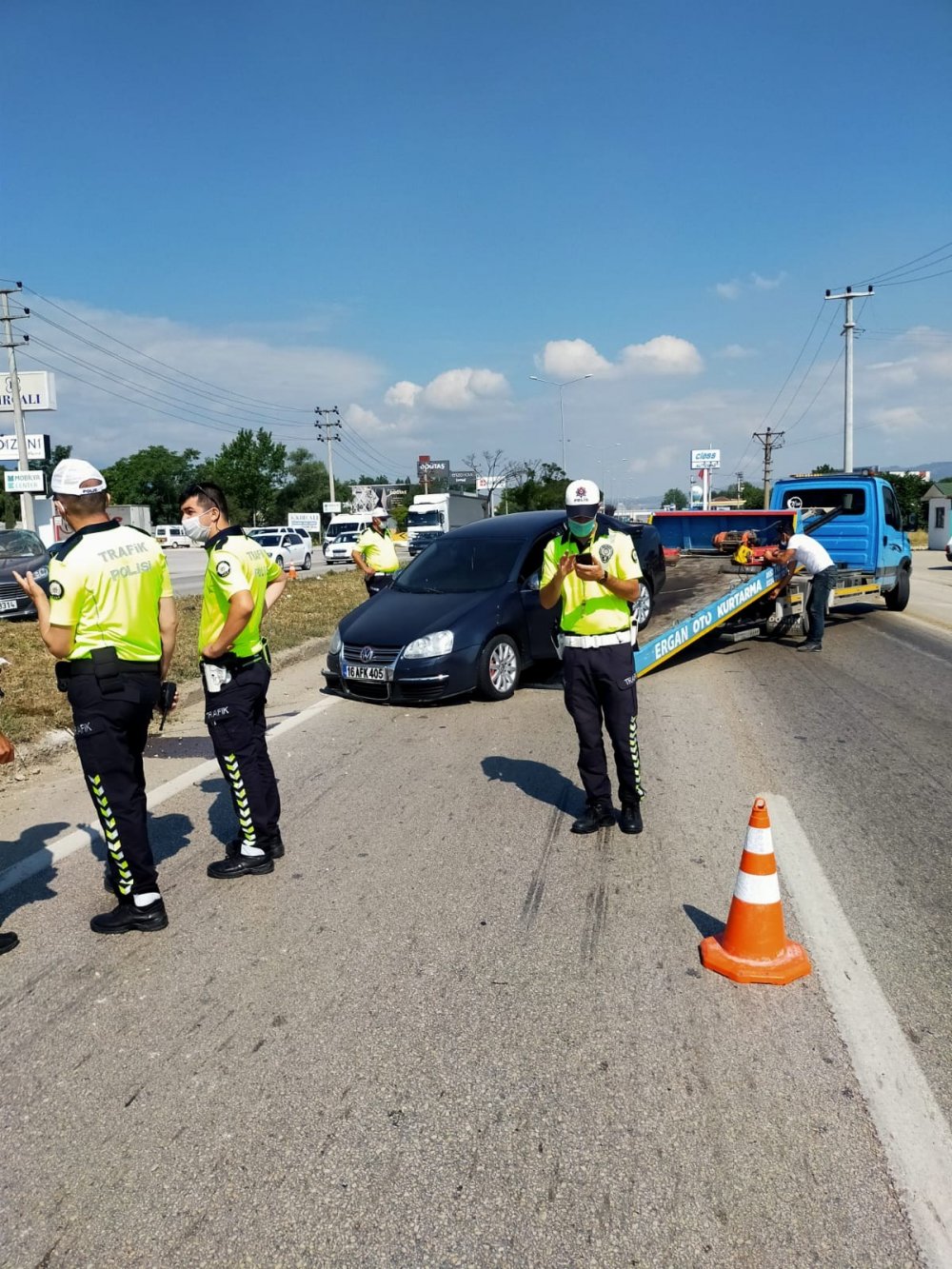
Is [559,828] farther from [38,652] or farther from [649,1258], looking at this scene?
[38,652]

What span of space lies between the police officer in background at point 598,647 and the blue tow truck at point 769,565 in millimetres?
3580

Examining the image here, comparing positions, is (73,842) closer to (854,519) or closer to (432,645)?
(432,645)

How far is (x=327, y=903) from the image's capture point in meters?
4.37

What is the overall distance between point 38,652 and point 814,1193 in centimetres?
1165

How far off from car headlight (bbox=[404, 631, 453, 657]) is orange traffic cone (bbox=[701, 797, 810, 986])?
504 cm

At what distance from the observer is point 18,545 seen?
17.4 m

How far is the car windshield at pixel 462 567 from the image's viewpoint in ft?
31.2

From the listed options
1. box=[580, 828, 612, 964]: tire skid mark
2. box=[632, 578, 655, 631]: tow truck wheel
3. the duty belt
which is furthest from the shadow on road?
box=[632, 578, 655, 631]: tow truck wheel

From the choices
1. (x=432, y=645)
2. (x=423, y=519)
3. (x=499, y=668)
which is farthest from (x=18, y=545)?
(x=423, y=519)

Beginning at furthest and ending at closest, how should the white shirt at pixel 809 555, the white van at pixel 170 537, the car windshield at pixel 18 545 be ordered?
1. the white van at pixel 170 537
2. the car windshield at pixel 18 545
3. the white shirt at pixel 809 555

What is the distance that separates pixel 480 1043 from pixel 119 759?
77.4 inches

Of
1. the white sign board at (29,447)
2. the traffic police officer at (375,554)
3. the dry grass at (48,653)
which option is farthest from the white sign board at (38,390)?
the traffic police officer at (375,554)

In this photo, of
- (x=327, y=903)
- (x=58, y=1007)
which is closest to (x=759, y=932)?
(x=327, y=903)

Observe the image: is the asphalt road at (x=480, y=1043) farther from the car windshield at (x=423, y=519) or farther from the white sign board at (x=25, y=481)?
the car windshield at (x=423, y=519)
